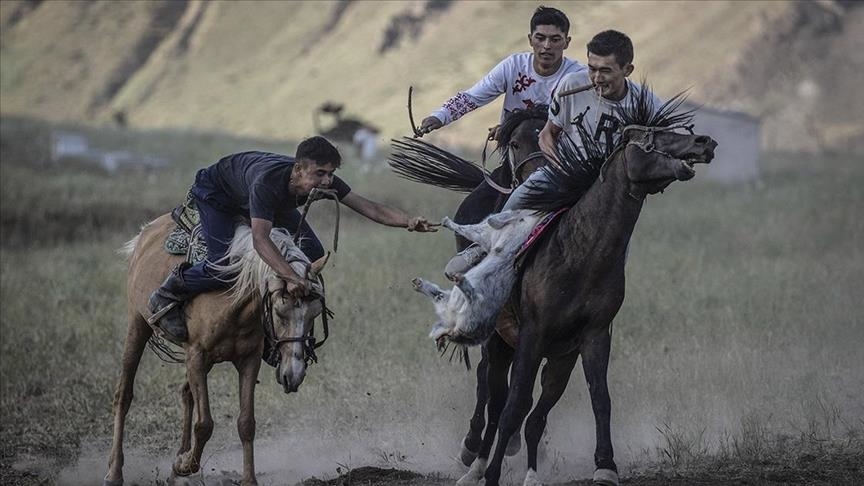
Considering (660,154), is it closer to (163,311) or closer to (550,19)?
(550,19)

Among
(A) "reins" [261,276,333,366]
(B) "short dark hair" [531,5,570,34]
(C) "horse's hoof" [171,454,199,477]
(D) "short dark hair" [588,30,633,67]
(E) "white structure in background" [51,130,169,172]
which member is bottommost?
(C) "horse's hoof" [171,454,199,477]

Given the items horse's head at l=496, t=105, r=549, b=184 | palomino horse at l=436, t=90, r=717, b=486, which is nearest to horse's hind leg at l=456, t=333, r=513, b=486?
palomino horse at l=436, t=90, r=717, b=486

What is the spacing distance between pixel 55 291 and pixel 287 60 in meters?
56.4

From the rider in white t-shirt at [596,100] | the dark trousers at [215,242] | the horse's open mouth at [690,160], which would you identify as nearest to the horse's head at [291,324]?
the dark trousers at [215,242]

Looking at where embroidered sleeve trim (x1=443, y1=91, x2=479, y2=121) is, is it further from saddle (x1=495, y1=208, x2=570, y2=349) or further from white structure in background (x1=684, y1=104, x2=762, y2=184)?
white structure in background (x1=684, y1=104, x2=762, y2=184)

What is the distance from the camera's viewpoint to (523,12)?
22406 mm

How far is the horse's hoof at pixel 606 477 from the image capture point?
629cm

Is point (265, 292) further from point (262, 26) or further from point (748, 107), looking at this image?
point (262, 26)

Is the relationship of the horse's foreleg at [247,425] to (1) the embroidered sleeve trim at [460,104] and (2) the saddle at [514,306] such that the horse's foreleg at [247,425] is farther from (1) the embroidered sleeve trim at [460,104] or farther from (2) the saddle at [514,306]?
(1) the embroidered sleeve trim at [460,104]

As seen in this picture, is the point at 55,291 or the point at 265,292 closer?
the point at 265,292

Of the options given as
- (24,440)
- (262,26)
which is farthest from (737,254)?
(262,26)

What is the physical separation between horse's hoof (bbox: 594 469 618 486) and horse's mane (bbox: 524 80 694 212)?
150 centimetres

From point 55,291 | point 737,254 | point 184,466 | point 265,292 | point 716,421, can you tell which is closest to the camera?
point 265,292

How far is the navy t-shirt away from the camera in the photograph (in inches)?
273
